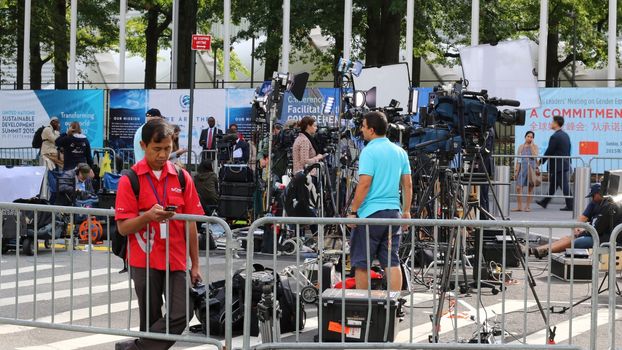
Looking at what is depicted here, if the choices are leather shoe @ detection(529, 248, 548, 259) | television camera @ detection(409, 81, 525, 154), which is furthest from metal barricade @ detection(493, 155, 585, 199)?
television camera @ detection(409, 81, 525, 154)

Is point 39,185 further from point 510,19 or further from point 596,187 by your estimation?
point 510,19

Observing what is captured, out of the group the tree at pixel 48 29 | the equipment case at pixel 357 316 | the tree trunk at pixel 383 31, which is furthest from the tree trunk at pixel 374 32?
the equipment case at pixel 357 316

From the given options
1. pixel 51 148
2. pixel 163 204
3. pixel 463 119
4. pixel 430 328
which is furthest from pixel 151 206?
pixel 51 148

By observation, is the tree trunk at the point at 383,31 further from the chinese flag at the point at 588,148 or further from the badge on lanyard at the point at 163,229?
the badge on lanyard at the point at 163,229

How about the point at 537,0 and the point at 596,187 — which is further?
the point at 537,0

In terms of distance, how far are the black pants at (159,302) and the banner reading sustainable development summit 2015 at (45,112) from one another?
2156 cm

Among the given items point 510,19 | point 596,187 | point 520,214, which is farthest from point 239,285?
point 510,19

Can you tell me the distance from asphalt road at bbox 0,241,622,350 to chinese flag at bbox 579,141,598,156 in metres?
12.7

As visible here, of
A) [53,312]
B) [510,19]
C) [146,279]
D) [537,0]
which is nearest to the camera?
[146,279]

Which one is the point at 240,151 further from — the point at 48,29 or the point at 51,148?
the point at 48,29

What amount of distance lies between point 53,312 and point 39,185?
9.37 metres

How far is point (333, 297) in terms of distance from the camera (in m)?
7.80

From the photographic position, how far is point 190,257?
7211mm

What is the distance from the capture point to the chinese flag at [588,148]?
2339cm
